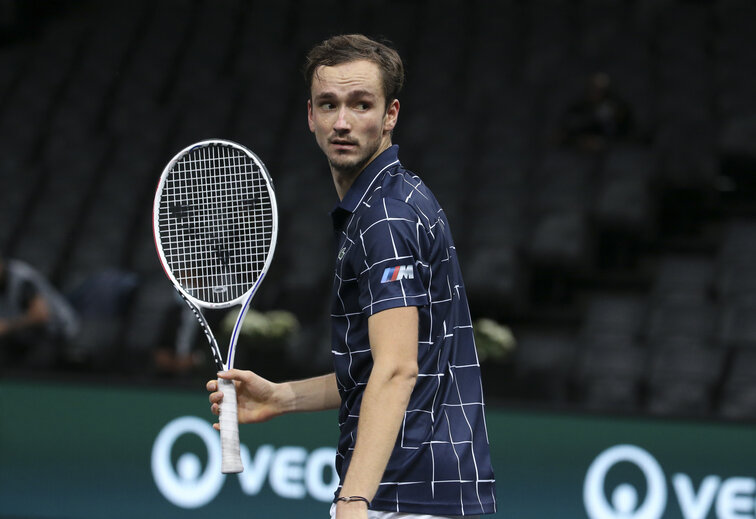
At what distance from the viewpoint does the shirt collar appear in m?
Result: 2.20

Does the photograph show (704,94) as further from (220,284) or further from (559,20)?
(220,284)

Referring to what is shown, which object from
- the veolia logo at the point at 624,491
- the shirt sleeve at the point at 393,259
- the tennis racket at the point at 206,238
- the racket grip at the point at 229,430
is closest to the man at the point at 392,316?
the shirt sleeve at the point at 393,259

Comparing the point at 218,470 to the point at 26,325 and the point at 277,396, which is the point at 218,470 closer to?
the point at 26,325

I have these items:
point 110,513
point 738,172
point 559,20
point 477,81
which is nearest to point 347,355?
point 110,513

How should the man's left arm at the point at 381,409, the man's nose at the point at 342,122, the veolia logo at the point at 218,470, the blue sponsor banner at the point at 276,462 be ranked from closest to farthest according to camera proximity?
the man's left arm at the point at 381,409
the man's nose at the point at 342,122
the blue sponsor banner at the point at 276,462
the veolia logo at the point at 218,470

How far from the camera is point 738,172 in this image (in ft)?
24.0

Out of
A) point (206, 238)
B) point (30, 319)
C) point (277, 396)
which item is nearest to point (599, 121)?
point (30, 319)

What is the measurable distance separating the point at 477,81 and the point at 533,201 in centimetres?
205

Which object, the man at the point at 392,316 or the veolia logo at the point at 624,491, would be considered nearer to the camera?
the man at the point at 392,316

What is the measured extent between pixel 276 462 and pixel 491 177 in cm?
274

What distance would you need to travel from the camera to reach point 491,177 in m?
7.50

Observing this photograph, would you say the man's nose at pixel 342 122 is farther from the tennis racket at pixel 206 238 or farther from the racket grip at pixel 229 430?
the racket grip at pixel 229 430

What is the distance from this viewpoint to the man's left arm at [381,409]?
2.00 metres

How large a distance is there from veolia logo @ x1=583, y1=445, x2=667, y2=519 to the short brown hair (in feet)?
10.9
